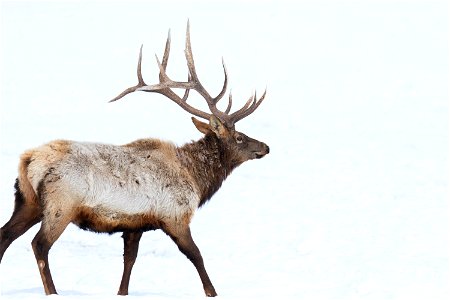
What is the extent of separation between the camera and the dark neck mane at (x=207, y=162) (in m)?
9.51

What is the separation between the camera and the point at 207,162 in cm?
972

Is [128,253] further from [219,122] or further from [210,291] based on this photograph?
[219,122]

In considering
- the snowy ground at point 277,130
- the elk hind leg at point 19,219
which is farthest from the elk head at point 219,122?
the elk hind leg at point 19,219

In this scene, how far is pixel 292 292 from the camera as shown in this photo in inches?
437

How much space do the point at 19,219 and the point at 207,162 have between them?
2.02 m

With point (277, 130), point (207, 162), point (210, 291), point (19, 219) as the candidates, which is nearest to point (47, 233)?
point (19, 219)

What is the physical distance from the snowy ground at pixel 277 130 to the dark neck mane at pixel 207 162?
1.10 m

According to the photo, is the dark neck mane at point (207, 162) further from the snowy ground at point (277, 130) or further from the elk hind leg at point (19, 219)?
the elk hind leg at point (19, 219)

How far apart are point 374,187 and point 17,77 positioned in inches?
481

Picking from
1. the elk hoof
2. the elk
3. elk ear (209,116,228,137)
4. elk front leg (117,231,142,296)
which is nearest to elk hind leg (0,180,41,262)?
the elk

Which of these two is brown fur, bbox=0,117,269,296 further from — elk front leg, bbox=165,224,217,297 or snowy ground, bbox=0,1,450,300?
snowy ground, bbox=0,1,450,300

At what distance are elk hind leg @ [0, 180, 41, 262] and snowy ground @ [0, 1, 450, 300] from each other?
1.72ft

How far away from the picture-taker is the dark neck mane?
951cm

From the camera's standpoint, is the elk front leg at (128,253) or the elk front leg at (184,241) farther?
the elk front leg at (128,253)
